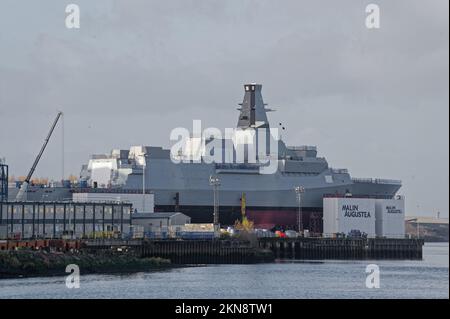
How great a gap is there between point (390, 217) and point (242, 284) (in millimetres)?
84676

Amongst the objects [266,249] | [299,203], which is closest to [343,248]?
[266,249]

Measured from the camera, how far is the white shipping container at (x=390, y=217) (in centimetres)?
18562

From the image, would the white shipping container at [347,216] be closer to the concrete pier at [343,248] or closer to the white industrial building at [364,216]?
the white industrial building at [364,216]

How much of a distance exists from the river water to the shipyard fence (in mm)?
20283

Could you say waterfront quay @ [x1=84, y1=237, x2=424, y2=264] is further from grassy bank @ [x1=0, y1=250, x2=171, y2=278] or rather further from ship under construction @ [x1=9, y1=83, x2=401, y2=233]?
ship under construction @ [x1=9, y1=83, x2=401, y2=233]

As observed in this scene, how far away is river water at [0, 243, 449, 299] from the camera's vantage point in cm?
9331

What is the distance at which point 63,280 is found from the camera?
348ft

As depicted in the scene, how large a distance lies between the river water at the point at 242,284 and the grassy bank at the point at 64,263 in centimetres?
291

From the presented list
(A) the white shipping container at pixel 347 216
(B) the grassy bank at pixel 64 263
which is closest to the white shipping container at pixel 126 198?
(A) the white shipping container at pixel 347 216

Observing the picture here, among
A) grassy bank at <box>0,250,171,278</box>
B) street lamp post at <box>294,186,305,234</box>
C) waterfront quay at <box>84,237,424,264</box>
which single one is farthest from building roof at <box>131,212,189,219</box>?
grassy bank at <box>0,250,171,278</box>

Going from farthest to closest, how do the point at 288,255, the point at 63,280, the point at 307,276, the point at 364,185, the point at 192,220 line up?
1. the point at 364,185
2. the point at 192,220
3. the point at 288,255
4. the point at 307,276
5. the point at 63,280
